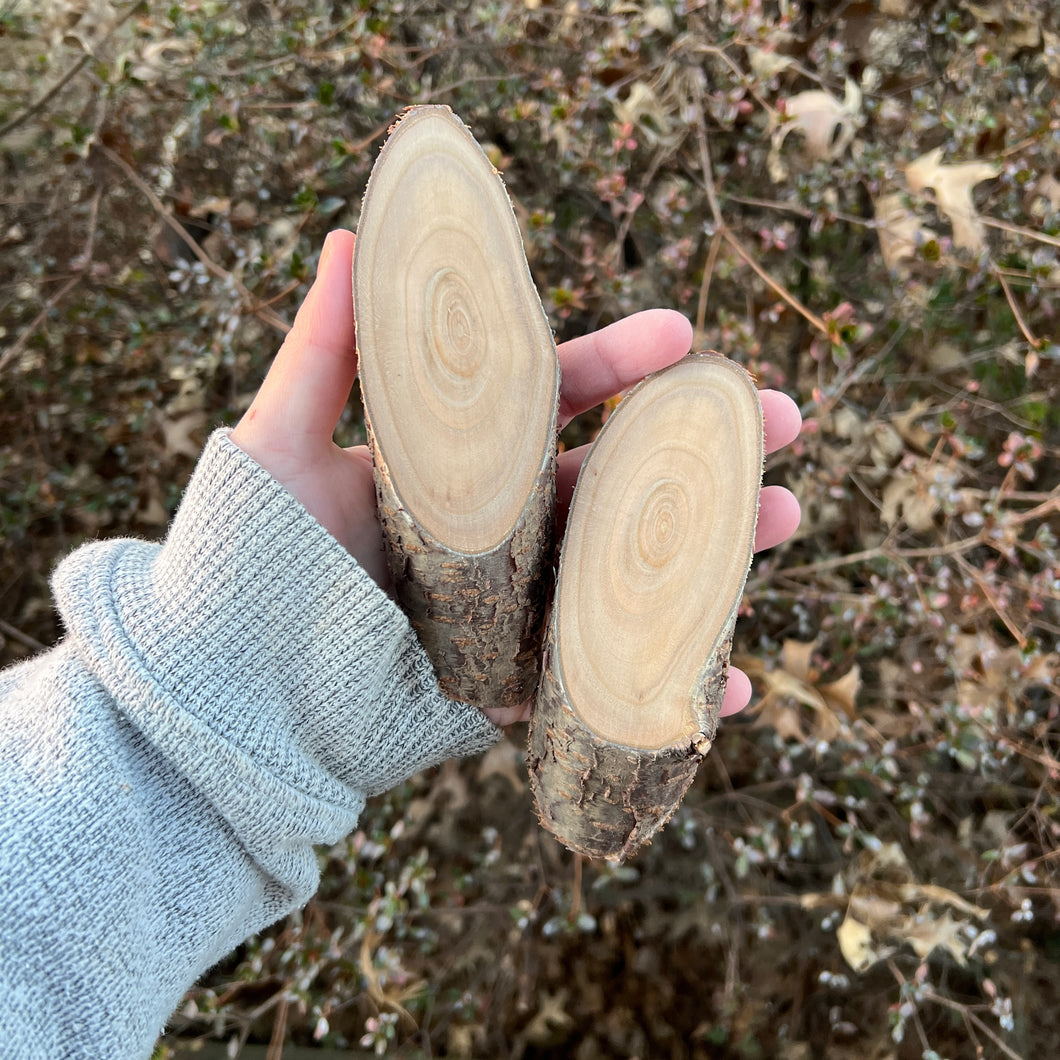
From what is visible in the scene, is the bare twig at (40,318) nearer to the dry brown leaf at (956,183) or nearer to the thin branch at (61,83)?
the thin branch at (61,83)

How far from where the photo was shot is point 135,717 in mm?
1055

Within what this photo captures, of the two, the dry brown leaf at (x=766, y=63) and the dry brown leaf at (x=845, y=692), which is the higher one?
the dry brown leaf at (x=766, y=63)

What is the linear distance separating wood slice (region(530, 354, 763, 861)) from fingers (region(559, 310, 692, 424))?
0.46 feet

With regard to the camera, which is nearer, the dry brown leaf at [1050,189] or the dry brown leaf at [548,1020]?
the dry brown leaf at [1050,189]

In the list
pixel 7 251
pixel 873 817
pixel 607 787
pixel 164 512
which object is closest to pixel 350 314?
pixel 607 787

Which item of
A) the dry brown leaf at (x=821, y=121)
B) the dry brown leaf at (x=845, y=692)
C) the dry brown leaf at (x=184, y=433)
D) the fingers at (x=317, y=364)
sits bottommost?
the dry brown leaf at (x=845, y=692)

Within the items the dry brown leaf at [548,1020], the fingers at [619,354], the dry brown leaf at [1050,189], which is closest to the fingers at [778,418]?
the fingers at [619,354]

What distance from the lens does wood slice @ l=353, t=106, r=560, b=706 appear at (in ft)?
3.35

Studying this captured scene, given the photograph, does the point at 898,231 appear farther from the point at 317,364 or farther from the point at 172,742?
the point at 172,742

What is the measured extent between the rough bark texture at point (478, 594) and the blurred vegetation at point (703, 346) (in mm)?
Answer: 690

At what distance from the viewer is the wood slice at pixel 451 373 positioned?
3.35 feet

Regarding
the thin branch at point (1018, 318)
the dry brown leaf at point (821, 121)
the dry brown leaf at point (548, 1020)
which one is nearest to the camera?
the thin branch at point (1018, 318)

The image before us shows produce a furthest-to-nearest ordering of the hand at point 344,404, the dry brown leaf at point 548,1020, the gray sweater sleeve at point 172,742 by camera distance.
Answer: the dry brown leaf at point 548,1020 → the hand at point 344,404 → the gray sweater sleeve at point 172,742

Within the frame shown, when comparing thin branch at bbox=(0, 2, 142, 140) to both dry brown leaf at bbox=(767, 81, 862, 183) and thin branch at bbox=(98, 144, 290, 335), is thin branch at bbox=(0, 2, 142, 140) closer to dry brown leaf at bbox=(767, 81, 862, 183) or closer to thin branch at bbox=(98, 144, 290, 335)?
thin branch at bbox=(98, 144, 290, 335)
